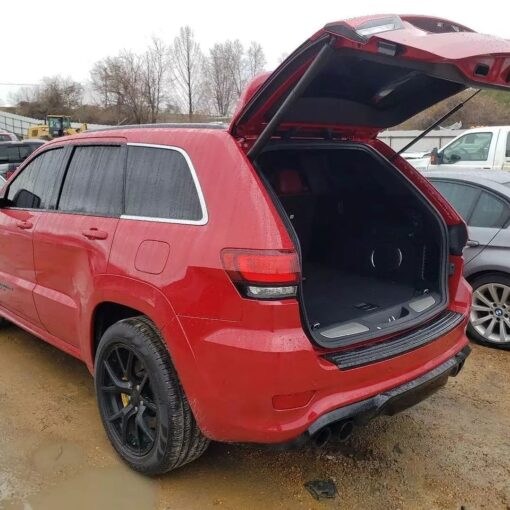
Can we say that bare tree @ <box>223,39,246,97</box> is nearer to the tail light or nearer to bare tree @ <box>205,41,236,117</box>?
bare tree @ <box>205,41,236,117</box>

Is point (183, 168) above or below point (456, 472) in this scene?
above

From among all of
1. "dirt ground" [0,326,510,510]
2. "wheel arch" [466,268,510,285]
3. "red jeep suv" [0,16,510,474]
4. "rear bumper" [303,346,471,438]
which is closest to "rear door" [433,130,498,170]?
"wheel arch" [466,268,510,285]

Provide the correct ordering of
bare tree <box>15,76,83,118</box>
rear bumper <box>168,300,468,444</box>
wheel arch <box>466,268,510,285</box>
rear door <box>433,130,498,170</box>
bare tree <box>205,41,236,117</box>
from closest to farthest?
rear bumper <box>168,300,468,444</box>, wheel arch <box>466,268,510,285</box>, rear door <box>433,130,498,170</box>, bare tree <box>205,41,236,117</box>, bare tree <box>15,76,83,118</box>

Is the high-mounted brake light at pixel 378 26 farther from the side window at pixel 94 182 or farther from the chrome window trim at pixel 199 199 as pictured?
the side window at pixel 94 182

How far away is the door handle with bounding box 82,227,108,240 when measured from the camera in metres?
2.94

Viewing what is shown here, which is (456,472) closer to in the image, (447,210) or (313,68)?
(447,210)

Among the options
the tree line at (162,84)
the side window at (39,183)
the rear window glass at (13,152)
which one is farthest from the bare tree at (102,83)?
the side window at (39,183)

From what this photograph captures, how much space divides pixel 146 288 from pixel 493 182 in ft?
11.9

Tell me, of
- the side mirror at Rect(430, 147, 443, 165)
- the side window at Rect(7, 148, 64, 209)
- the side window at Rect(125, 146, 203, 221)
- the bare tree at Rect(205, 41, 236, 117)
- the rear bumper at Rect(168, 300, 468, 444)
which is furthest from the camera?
the bare tree at Rect(205, 41, 236, 117)

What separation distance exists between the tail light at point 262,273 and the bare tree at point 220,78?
44842mm

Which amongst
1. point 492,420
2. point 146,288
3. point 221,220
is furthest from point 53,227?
point 492,420

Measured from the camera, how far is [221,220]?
2357 millimetres

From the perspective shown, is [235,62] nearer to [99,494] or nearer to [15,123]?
[15,123]

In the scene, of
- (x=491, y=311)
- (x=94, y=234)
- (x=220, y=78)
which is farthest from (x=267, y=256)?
(x=220, y=78)
